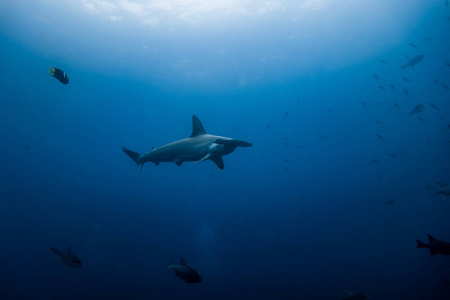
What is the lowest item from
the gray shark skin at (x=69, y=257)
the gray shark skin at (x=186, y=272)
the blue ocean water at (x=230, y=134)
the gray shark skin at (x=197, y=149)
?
the gray shark skin at (x=186, y=272)

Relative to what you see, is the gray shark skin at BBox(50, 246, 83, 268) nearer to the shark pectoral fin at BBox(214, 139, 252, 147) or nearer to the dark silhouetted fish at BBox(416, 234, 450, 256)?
the shark pectoral fin at BBox(214, 139, 252, 147)

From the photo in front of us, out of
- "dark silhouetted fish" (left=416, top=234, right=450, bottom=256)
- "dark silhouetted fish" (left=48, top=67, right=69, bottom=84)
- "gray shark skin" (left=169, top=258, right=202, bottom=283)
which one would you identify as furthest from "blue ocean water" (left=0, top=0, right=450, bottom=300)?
"dark silhouetted fish" (left=48, top=67, right=69, bottom=84)

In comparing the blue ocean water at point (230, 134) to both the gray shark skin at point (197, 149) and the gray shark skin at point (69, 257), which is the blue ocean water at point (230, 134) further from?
the gray shark skin at point (69, 257)

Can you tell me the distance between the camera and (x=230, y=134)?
208 ft

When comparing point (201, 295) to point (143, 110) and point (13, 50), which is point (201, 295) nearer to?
point (13, 50)

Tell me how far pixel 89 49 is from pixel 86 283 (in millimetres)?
26013

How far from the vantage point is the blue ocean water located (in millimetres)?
24750

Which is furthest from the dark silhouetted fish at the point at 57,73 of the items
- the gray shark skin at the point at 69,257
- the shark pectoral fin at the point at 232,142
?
the gray shark skin at the point at 69,257

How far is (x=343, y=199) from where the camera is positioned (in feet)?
202

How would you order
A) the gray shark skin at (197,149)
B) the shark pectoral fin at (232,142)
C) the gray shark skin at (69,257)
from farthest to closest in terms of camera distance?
the gray shark skin at (197,149)
the shark pectoral fin at (232,142)
the gray shark skin at (69,257)

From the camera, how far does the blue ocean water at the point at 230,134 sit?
24750mm

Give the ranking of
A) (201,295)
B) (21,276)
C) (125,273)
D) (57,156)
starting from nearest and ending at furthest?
(201,295), (125,273), (21,276), (57,156)

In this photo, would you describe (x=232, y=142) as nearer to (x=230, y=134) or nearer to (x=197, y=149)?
(x=197, y=149)

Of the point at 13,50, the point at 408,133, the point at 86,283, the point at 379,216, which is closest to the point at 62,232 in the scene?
the point at 86,283
